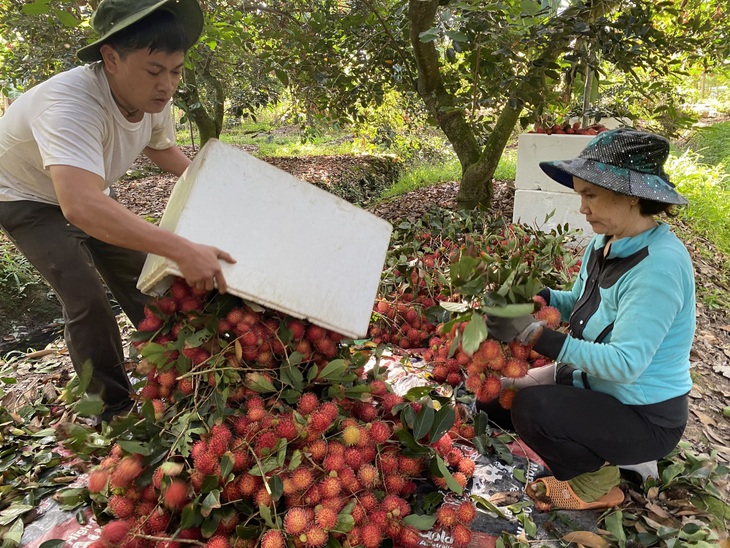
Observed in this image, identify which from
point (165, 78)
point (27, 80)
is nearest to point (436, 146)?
point (27, 80)

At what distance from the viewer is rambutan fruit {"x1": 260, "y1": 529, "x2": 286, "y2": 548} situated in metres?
0.90

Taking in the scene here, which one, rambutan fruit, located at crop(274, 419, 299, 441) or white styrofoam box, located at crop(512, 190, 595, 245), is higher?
rambutan fruit, located at crop(274, 419, 299, 441)

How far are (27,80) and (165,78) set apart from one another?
350cm

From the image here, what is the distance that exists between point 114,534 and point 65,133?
94 centimetres

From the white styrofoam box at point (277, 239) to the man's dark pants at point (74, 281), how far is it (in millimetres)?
372

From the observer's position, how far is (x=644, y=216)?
1.15 meters

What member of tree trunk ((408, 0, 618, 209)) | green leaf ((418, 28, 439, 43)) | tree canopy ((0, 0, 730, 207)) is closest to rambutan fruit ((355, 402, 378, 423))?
green leaf ((418, 28, 439, 43))

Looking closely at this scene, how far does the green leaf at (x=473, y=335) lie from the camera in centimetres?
96

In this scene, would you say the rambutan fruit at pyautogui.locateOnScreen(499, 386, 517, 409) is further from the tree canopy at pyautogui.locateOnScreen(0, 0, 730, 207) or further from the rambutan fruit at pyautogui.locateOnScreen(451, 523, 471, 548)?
the tree canopy at pyautogui.locateOnScreen(0, 0, 730, 207)

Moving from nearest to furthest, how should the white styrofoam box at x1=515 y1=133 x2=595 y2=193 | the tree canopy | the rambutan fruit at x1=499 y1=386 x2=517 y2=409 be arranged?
1. the rambutan fruit at x1=499 y1=386 x2=517 y2=409
2. the tree canopy
3. the white styrofoam box at x1=515 y1=133 x2=595 y2=193

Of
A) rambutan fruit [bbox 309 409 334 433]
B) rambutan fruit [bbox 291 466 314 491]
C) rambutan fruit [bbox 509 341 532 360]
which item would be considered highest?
rambutan fruit [bbox 509 341 532 360]

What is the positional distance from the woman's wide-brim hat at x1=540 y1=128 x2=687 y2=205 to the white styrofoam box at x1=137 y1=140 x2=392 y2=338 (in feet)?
1.83

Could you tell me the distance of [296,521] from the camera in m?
0.93

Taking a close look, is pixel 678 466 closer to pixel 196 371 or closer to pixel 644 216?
pixel 644 216
